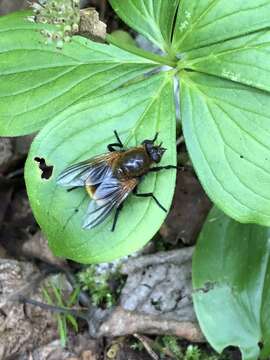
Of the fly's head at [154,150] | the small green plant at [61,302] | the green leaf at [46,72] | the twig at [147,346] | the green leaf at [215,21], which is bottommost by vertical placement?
the twig at [147,346]

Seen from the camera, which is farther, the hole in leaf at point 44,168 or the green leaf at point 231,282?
the green leaf at point 231,282

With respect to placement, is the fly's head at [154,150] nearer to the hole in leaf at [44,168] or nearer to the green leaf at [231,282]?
the hole in leaf at [44,168]

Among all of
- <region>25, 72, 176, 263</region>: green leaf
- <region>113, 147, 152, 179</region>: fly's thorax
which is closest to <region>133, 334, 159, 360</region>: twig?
<region>25, 72, 176, 263</region>: green leaf

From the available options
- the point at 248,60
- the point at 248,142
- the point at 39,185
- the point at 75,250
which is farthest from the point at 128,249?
the point at 248,60

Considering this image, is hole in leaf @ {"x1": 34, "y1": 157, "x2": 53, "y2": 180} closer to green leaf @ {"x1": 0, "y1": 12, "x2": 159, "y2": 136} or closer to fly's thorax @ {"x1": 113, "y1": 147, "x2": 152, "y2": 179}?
green leaf @ {"x1": 0, "y1": 12, "x2": 159, "y2": 136}

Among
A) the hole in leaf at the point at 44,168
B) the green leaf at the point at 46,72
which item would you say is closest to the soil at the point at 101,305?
the green leaf at the point at 46,72

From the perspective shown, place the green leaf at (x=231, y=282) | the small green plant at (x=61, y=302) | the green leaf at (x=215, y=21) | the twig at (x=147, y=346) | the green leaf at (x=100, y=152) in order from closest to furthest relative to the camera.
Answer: the green leaf at (x=215, y=21) < the green leaf at (x=100, y=152) < the green leaf at (x=231, y=282) < the twig at (x=147, y=346) < the small green plant at (x=61, y=302)
